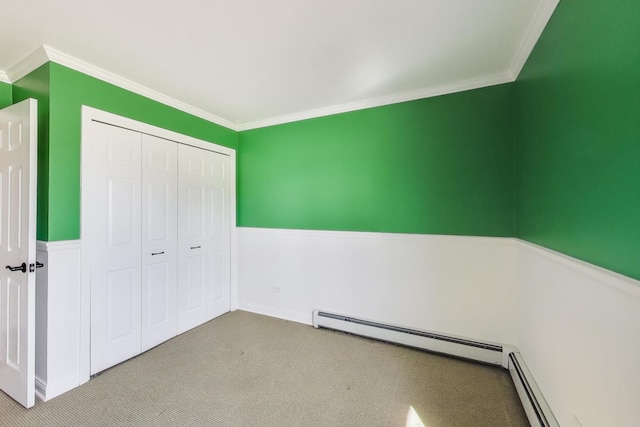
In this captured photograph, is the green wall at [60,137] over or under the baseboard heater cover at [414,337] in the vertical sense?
over

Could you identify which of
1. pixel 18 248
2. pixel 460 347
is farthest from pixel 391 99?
pixel 18 248

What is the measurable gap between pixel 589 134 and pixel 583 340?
0.89 meters

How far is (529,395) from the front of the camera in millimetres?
1615

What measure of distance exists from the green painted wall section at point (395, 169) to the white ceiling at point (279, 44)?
27cm

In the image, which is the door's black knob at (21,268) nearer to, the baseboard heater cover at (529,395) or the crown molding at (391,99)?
the crown molding at (391,99)

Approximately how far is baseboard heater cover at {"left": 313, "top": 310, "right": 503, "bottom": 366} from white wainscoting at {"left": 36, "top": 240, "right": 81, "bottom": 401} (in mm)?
2104

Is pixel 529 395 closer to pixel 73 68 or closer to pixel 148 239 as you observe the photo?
pixel 148 239

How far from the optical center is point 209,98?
2.69 metres

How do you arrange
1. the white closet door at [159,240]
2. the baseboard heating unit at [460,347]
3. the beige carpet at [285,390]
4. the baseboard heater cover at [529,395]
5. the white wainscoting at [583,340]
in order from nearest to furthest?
1. the white wainscoting at [583,340]
2. the baseboard heater cover at [529,395]
3. the baseboard heating unit at [460,347]
4. the beige carpet at [285,390]
5. the white closet door at [159,240]

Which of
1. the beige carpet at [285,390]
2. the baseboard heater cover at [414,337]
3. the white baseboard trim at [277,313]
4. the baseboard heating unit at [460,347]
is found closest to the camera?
the baseboard heating unit at [460,347]

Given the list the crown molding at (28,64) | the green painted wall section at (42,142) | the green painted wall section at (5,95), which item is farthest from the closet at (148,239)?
the green painted wall section at (5,95)

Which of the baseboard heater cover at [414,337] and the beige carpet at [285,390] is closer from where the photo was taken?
the beige carpet at [285,390]

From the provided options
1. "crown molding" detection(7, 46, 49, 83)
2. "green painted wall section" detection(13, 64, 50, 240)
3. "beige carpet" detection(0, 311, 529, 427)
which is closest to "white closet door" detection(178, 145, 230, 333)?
"beige carpet" detection(0, 311, 529, 427)

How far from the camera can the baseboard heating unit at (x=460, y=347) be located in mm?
1532
